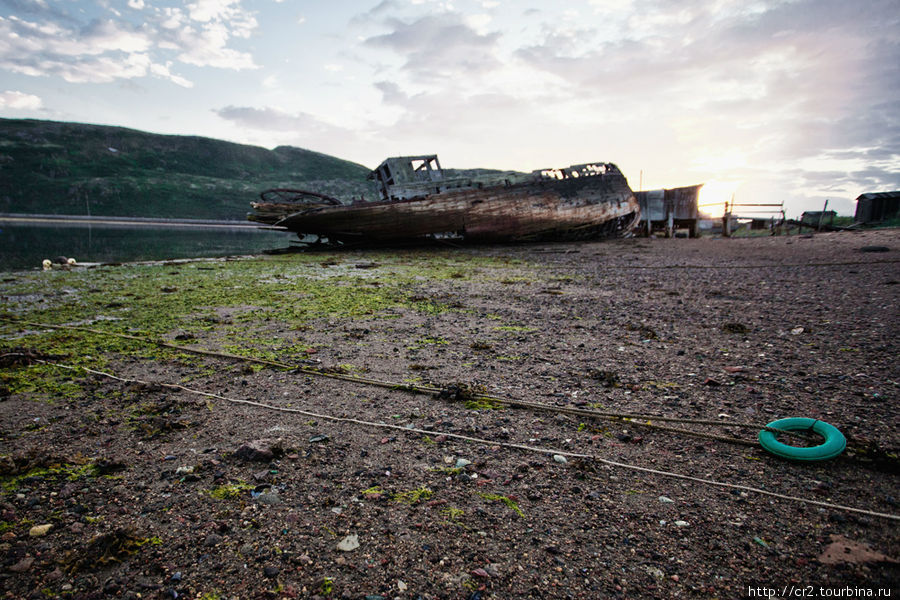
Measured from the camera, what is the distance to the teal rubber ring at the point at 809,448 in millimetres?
2518

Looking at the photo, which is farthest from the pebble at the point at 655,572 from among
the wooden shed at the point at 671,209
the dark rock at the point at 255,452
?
the wooden shed at the point at 671,209

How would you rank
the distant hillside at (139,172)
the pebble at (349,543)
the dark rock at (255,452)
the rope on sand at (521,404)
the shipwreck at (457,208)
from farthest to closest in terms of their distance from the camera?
1. the distant hillside at (139,172)
2. the shipwreck at (457,208)
3. the rope on sand at (521,404)
4. the dark rock at (255,452)
5. the pebble at (349,543)

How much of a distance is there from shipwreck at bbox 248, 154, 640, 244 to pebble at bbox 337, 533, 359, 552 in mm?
15350

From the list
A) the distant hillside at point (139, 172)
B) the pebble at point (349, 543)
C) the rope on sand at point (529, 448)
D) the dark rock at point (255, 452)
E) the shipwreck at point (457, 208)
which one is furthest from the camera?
the distant hillside at point (139, 172)

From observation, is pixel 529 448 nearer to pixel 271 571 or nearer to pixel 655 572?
pixel 655 572

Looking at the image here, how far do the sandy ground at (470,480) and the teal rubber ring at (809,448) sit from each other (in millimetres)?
70

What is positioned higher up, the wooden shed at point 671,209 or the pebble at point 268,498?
the wooden shed at point 671,209

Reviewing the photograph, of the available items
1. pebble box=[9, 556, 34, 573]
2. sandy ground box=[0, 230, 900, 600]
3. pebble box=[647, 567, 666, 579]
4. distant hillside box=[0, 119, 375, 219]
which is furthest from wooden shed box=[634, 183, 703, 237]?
distant hillside box=[0, 119, 375, 219]

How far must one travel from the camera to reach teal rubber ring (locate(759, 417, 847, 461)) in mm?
2518

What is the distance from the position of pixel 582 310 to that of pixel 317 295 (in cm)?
495

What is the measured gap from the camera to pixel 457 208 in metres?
17.1

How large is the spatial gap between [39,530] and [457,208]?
15.9 metres

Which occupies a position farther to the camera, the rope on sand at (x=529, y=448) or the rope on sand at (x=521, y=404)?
the rope on sand at (x=521, y=404)

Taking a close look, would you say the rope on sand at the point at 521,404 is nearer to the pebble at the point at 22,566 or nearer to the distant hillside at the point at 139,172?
the pebble at the point at 22,566
